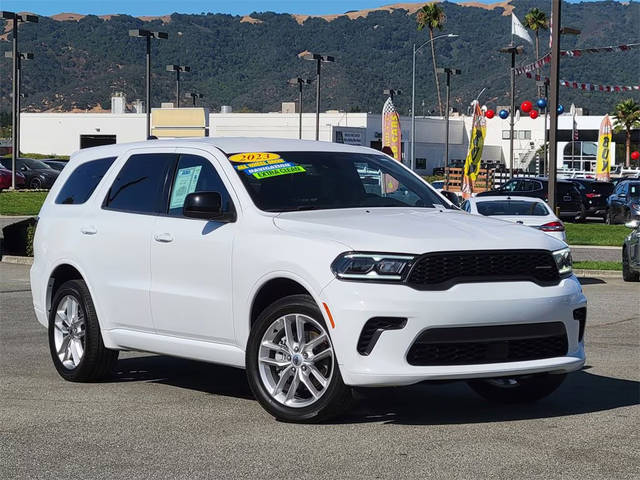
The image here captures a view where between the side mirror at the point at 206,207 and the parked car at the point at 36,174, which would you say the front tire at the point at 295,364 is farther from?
the parked car at the point at 36,174

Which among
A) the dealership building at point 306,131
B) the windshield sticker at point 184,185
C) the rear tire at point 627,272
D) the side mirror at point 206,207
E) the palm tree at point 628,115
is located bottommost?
the rear tire at point 627,272

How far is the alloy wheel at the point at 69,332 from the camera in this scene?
9609 millimetres

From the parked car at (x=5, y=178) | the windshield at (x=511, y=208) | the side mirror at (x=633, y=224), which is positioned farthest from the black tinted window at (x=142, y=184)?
the parked car at (x=5, y=178)

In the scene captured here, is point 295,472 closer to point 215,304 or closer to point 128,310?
point 215,304

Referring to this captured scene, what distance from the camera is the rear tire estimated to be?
20.4 metres

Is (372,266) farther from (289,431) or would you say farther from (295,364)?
(289,431)

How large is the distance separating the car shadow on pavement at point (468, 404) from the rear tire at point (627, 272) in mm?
11086

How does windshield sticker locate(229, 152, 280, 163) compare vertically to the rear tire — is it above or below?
above

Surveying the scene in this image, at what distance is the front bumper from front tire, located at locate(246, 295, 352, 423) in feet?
0.57

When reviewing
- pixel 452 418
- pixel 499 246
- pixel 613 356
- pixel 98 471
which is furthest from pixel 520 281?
pixel 613 356

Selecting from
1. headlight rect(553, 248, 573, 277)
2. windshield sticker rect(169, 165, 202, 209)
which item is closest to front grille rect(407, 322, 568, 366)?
headlight rect(553, 248, 573, 277)

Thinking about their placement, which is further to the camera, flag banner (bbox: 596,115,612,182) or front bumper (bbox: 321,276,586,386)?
flag banner (bbox: 596,115,612,182)

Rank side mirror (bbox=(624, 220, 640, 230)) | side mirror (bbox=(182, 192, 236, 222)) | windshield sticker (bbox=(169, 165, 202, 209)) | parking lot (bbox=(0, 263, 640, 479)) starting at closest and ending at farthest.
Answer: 1. parking lot (bbox=(0, 263, 640, 479))
2. side mirror (bbox=(182, 192, 236, 222))
3. windshield sticker (bbox=(169, 165, 202, 209))
4. side mirror (bbox=(624, 220, 640, 230))

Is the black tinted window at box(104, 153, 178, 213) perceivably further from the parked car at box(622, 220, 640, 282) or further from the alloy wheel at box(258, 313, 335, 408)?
the parked car at box(622, 220, 640, 282)
